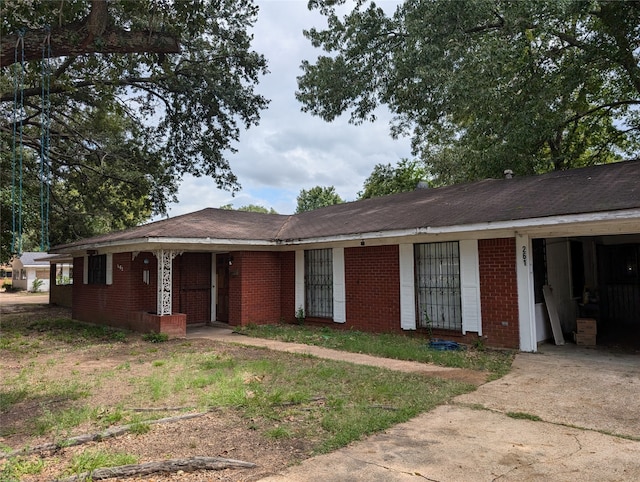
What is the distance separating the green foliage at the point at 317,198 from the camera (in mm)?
48750

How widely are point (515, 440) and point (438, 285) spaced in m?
5.85

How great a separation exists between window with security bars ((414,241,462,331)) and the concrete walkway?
299 cm

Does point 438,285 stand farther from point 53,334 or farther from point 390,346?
point 53,334

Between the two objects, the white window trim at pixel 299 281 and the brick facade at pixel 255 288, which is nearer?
the brick facade at pixel 255 288

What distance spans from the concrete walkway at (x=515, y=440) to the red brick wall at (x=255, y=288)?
25.5 ft

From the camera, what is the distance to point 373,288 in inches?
441

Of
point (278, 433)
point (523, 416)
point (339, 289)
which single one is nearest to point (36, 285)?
point (339, 289)

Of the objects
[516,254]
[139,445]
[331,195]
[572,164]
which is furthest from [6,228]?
[331,195]

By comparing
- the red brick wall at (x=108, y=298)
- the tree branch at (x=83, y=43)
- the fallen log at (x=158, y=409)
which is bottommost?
the fallen log at (x=158, y=409)

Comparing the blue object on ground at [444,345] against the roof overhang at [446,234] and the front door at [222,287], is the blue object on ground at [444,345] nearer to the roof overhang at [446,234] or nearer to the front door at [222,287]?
the roof overhang at [446,234]

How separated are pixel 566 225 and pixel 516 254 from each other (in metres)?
1.32

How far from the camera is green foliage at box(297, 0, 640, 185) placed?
11039mm

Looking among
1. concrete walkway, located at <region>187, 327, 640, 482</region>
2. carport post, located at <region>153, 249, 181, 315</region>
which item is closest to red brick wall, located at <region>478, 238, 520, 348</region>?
concrete walkway, located at <region>187, 327, 640, 482</region>

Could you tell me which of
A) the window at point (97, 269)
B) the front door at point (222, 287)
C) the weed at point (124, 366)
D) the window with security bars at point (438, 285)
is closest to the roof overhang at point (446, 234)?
the window with security bars at point (438, 285)
